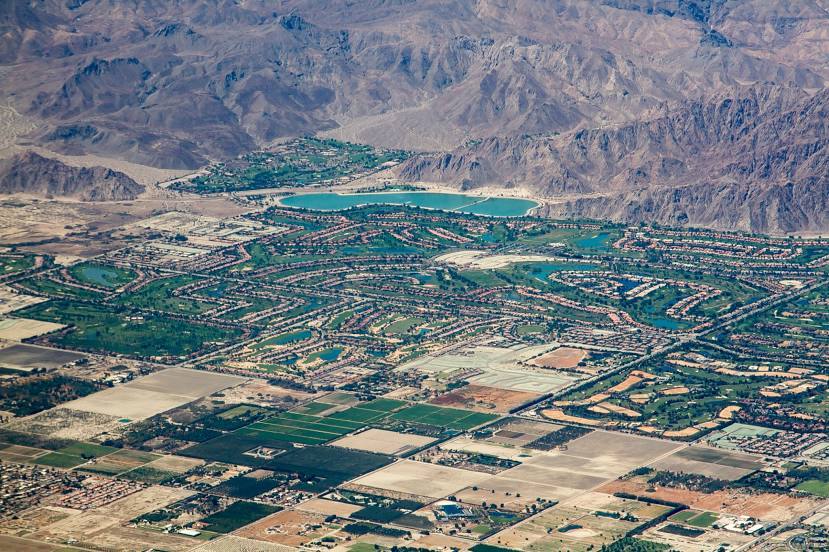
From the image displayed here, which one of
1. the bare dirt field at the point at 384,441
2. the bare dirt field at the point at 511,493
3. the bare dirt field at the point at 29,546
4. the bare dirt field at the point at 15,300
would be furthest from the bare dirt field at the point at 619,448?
the bare dirt field at the point at 15,300

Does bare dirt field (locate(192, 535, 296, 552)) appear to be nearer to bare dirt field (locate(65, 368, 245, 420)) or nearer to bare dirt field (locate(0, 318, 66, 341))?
bare dirt field (locate(65, 368, 245, 420))

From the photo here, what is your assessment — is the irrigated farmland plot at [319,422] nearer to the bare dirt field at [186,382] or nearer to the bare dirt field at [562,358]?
the bare dirt field at [186,382]

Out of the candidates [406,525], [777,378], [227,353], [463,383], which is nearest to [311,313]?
[227,353]

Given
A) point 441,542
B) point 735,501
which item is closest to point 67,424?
point 441,542

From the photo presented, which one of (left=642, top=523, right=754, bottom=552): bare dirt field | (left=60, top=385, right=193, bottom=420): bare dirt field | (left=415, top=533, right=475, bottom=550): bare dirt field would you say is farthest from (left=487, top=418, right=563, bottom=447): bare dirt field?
(left=60, top=385, right=193, bottom=420): bare dirt field

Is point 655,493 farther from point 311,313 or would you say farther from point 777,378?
point 311,313

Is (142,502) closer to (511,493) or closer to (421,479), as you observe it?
(421,479)

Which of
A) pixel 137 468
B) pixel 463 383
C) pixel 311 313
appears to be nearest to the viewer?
pixel 137 468
